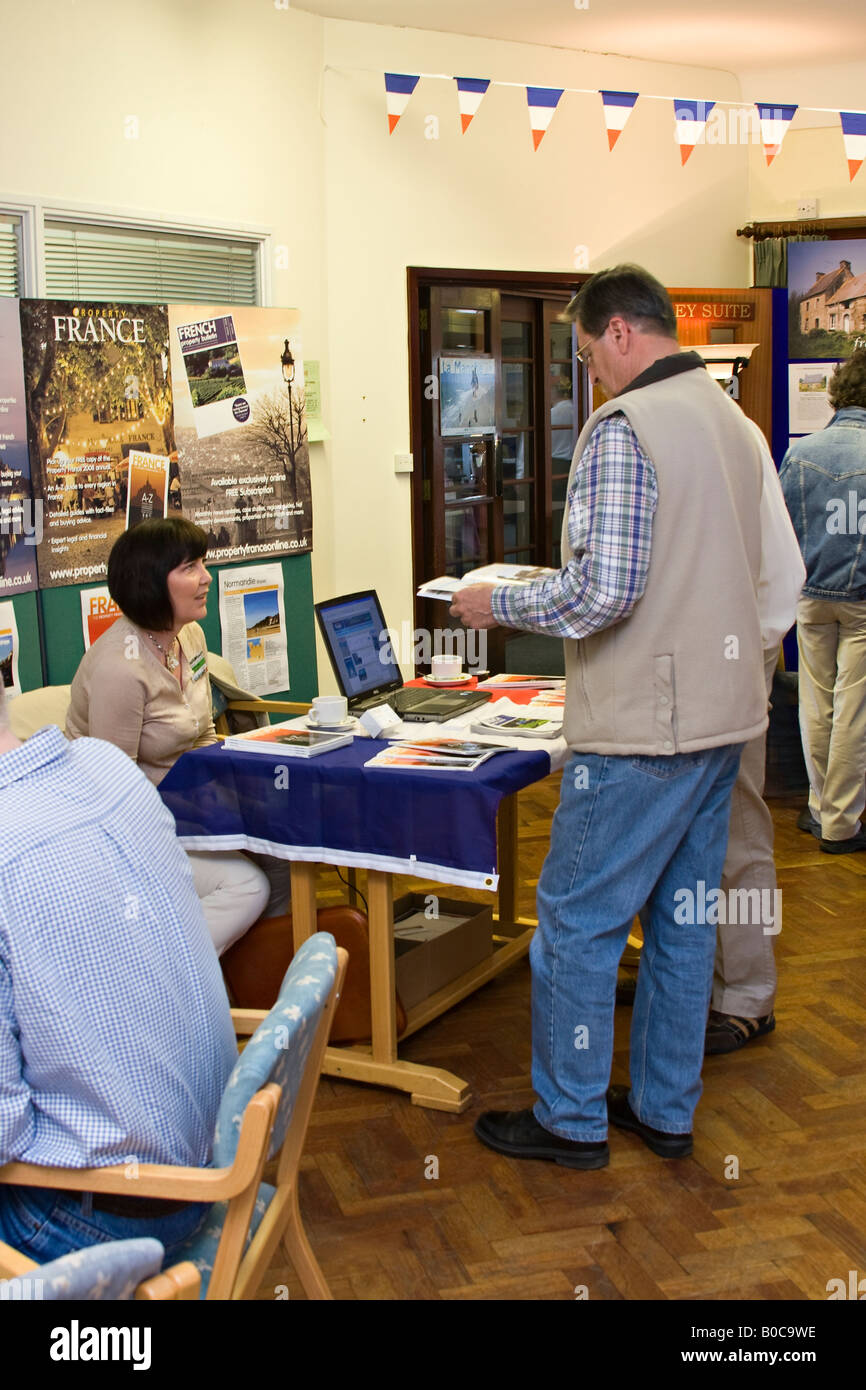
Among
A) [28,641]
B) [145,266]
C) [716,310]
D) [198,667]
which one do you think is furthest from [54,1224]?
[716,310]

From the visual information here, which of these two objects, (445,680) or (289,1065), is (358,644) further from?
(289,1065)

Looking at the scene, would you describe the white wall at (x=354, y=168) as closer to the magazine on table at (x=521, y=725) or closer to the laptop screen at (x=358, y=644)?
the laptop screen at (x=358, y=644)

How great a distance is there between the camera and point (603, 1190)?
2.52m

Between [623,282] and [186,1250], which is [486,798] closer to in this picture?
[623,282]

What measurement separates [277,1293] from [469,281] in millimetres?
5195

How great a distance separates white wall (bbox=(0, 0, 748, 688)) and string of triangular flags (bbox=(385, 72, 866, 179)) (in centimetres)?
9

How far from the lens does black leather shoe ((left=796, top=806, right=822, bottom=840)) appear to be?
4.79 metres

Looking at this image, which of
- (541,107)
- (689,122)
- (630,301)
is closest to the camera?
(630,301)

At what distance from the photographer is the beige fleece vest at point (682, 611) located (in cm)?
236

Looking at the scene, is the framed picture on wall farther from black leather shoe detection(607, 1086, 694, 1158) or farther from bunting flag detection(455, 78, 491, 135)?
black leather shoe detection(607, 1086, 694, 1158)

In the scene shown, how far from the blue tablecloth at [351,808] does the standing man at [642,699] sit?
0.22 meters

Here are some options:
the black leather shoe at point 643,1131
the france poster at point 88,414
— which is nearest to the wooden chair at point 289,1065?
the black leather shoe at point 643,1131

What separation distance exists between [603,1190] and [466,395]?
4.74 metres
